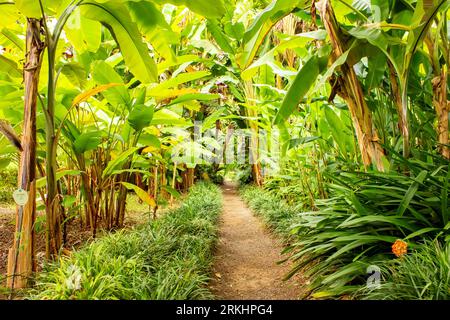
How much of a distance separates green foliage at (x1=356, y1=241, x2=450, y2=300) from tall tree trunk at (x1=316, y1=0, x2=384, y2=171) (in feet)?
1.62

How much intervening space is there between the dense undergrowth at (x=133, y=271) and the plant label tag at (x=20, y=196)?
29cm

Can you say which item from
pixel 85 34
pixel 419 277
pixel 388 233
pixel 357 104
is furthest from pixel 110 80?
pixel 419 277

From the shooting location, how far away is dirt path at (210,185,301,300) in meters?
1.63

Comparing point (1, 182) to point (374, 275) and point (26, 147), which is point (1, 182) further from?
point (374, 275)

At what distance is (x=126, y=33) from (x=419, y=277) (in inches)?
63.9

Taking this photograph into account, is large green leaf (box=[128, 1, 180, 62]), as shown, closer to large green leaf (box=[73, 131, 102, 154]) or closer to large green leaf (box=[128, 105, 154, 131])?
large green leaf (box=[128, 105, 154, 131])

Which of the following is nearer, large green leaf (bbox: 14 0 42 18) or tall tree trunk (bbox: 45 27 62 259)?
large green leaf (bbox: 14 0 42 18)

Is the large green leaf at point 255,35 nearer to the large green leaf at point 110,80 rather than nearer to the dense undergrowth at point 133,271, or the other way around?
the large green leaf at point 110,80

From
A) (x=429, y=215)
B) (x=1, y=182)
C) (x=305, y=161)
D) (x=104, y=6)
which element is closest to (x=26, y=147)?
(x=104, y=6)

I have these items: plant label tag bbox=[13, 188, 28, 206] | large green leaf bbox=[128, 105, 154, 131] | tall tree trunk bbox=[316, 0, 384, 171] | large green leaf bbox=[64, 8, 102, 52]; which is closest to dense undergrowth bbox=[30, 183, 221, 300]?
plant label tag bbox=[13, 188, 28, 206]

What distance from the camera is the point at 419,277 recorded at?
1014 mm

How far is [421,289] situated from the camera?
993 mm
